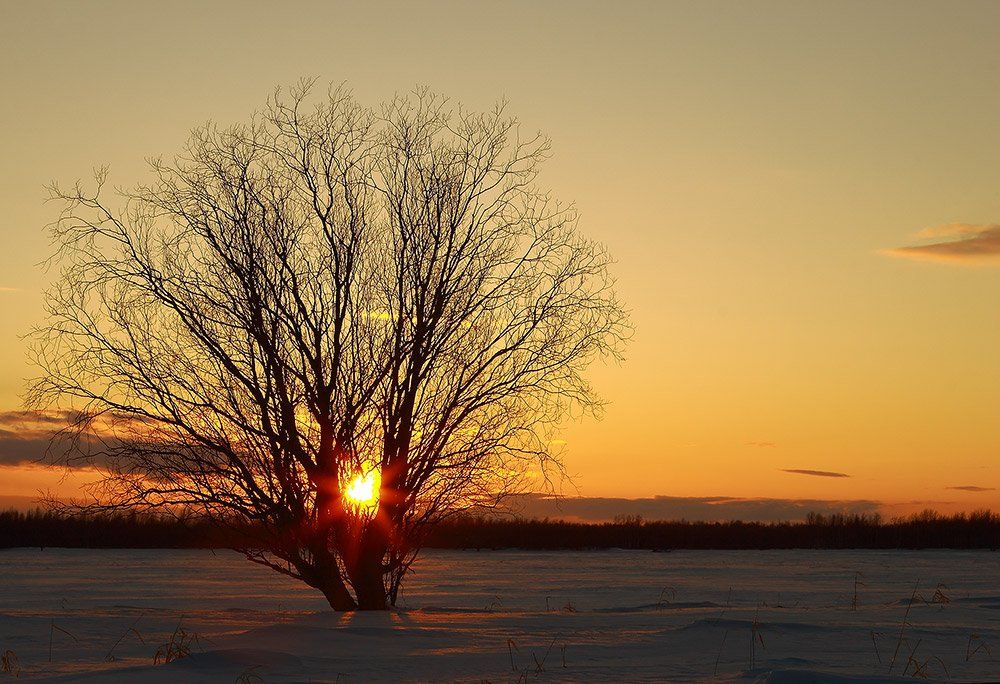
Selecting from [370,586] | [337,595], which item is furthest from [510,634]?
[337,595]

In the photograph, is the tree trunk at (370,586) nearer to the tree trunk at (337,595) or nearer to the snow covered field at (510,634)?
the tree trunk at (337,595)

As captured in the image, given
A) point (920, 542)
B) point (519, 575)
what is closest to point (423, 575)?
point (519, 575)

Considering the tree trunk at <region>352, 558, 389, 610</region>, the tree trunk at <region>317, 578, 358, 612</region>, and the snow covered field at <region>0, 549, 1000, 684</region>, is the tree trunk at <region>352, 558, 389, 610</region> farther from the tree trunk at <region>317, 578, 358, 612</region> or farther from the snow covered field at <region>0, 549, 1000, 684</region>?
the snow covered field at <region>0, 549, 1000, 684</region>

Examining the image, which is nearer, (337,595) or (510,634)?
(510,634)

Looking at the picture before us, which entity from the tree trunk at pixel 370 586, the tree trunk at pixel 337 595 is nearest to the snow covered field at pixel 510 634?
the tree trunk at pixel 337 595

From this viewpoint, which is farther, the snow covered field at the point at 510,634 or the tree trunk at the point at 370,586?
the tree trunk at the point at 370,586

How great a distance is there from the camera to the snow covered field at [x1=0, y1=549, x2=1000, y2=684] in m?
9.27

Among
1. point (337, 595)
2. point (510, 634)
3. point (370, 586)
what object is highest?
point (370, 586)

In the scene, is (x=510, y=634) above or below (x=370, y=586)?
below

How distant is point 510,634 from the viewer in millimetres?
12336

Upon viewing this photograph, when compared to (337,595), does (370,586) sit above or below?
above

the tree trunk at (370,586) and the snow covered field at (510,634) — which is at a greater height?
the tree trunk at (370,586)

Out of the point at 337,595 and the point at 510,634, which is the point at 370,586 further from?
the point at 510,634

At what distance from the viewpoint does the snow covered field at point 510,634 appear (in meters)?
9.27
